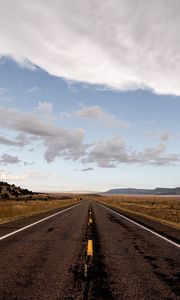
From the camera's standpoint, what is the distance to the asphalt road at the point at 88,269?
213 inches

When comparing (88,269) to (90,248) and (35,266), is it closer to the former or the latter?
(35,266)

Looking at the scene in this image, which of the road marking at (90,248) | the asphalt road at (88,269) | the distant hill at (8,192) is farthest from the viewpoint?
the distant hill at (8,192)

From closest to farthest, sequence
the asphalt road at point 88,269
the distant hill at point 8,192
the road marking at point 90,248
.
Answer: the asphalt road at point 88,269 → the road marking at point 90,248 → the distant hill at point 8,192

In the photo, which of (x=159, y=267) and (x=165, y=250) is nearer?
(x=159, y=267)

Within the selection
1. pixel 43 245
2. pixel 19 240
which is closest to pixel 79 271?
pixel 43 245

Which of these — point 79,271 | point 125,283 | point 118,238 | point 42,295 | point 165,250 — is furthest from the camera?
point 118,238

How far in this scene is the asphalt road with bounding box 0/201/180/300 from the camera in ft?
17.7

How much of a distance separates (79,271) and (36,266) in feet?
3.46

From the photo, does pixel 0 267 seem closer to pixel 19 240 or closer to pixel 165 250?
pixel 19 240

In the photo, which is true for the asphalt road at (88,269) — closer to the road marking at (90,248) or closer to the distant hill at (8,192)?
the road marking at (90,248)

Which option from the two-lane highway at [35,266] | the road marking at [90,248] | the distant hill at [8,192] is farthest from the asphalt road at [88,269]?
the distant hill at [8,192]

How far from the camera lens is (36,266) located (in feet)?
24.0

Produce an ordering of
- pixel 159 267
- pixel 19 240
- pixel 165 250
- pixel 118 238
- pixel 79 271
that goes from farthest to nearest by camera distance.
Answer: pixel 118 238 → pixel 19 240 → pixel 165 250 → pixel 159 267 → pixel 79 271

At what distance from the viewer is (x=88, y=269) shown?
7.09 meters
